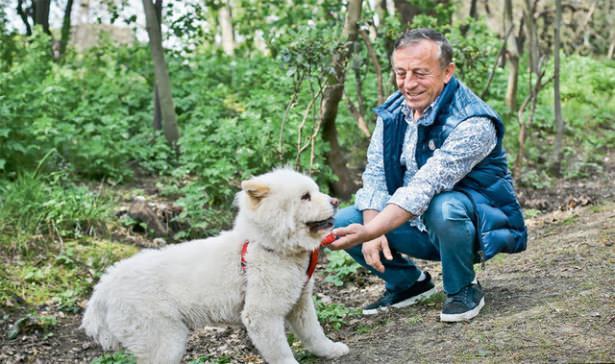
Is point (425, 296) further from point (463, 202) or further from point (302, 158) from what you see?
point (302, 158)

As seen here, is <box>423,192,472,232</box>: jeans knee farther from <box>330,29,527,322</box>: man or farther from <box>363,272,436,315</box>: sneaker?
<box>363,272,436,315</box>: sneaker

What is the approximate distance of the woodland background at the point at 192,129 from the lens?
6219 mm

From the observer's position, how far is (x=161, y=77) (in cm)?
894

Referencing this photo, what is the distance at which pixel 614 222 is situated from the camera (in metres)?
5.72

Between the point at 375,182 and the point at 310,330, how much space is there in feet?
3.63

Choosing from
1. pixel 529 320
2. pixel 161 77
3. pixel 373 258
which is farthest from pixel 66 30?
pixel 529 320

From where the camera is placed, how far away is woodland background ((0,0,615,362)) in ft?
20.4

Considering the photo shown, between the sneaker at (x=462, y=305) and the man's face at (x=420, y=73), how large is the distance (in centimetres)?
117

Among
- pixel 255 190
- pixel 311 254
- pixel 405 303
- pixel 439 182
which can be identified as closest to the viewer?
pixel 255 190

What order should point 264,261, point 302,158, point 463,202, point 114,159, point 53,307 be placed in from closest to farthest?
Result: point 264,261 → point 463,202 → point 53,307 → point 302,158 → point 114,159

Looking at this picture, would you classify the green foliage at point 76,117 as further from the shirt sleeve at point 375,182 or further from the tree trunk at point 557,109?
the tree trunk at point 557,109

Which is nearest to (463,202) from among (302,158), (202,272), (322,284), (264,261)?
(264,261)

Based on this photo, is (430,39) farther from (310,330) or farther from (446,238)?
(310,330)

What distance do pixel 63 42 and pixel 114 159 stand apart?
5662mm
